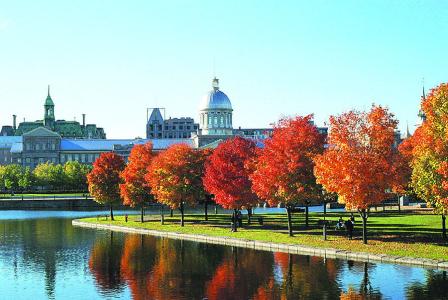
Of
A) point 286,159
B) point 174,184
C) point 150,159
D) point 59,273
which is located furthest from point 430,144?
point 150,159

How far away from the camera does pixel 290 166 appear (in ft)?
208

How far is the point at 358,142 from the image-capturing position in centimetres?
5600

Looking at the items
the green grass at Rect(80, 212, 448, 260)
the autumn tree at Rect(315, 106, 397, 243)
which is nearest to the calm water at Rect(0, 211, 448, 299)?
the green grass at Rect(80, 212, 448, 260)

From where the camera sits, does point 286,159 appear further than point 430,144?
Yes

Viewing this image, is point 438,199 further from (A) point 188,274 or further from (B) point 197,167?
(B) point 197,167

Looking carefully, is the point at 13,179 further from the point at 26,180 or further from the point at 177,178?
the point at 177,178

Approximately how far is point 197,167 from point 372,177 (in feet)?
102

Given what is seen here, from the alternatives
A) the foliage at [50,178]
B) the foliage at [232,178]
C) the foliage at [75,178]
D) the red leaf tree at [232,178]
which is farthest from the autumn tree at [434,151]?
the foliage at [50,178]

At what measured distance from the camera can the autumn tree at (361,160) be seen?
179 feet

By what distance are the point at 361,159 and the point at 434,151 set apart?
223 inches

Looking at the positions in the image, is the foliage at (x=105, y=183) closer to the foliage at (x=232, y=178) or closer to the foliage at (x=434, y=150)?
the foliage at (x=232, y=178)

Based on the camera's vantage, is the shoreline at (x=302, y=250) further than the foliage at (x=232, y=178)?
No

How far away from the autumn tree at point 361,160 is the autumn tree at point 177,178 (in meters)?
26.8

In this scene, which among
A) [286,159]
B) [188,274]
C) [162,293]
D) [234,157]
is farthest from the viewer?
[234,157]
